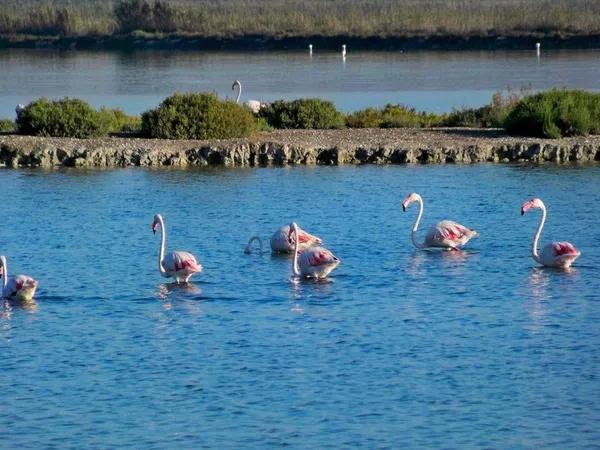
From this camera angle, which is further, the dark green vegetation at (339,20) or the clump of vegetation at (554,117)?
the dark green vegetation at (339,20)

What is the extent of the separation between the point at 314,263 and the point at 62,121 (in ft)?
50.6

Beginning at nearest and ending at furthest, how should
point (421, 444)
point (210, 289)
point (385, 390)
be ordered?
1. point (421, 444)
2. point (385, 390)
3. point (210, 289)

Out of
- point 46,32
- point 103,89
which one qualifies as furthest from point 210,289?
point 46,32

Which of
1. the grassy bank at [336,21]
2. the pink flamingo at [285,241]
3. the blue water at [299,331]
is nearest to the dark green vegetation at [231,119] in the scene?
the blue water at [299,331]

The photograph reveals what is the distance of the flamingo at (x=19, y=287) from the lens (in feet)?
61.1

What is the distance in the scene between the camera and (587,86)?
158 ft

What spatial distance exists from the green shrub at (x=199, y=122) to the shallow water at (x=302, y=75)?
1010 centimetres

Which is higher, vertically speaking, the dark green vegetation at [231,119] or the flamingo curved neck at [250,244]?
the dark green vegetation at [231,119]

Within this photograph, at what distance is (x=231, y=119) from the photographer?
3334 centimetres

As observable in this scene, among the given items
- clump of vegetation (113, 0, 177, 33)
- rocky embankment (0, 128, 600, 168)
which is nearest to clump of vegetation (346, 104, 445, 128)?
rocky embankment (0, 128, 600, 168)

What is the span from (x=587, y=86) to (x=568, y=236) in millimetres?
25820

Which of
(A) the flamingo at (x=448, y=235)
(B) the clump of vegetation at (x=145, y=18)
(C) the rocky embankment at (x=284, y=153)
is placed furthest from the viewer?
(B) the clump of vegetation at (x=145, y=18)

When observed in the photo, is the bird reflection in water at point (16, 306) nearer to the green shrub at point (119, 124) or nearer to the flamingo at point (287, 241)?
the flamingo at point (287, 241)

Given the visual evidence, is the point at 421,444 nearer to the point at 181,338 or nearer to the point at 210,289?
the point at 181,338
